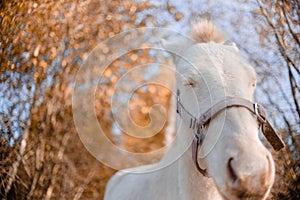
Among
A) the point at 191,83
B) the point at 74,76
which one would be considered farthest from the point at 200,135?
the point at 74,76

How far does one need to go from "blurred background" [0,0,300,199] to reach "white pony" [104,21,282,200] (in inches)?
32.4

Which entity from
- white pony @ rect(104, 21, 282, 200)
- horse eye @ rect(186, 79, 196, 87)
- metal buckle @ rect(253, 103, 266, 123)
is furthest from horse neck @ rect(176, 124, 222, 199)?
metal buckle @ rect(253, 103, 266, 123)

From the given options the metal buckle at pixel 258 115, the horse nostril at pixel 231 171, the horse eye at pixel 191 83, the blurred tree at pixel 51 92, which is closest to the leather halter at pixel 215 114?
the metal buckle at pixel 258 115

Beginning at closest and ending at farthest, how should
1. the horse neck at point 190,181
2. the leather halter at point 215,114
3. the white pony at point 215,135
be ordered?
1. the white pony at point 215,135
2. the leather halter at point 215,114
3. the horse neck at point 190,181

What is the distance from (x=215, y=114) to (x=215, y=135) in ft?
0.34

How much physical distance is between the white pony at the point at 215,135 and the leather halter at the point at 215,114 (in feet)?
0.04

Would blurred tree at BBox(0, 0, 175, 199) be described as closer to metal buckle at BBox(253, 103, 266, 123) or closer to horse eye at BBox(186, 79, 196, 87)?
horse eye at BBox(186, 79, 196, 87)

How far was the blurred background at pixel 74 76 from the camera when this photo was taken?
3.31m

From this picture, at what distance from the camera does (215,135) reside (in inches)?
67.2

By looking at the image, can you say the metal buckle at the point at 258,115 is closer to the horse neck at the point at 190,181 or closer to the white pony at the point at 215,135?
the white pony at the point at 215,135

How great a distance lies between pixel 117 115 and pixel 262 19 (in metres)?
2.48

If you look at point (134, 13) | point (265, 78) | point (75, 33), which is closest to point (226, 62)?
point (265, 78)

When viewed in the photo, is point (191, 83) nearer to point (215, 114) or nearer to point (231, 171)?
point (215, 114)

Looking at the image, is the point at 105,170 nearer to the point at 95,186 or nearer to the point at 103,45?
the point at 95,186
